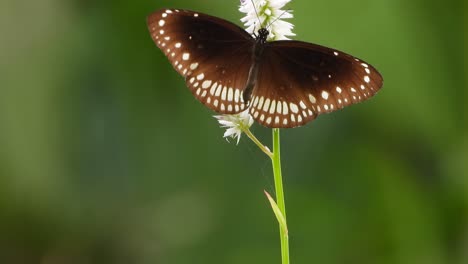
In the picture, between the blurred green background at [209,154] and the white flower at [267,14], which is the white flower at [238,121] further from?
the blurred green background at [209,154]

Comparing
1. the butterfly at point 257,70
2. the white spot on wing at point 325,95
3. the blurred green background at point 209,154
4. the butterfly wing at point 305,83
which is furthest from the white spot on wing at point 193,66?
the blurred green background at point 209,154

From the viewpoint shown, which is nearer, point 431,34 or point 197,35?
point 197,35

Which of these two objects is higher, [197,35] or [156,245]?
[197,35]

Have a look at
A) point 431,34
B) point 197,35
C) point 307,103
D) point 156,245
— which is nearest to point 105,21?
point 156,245

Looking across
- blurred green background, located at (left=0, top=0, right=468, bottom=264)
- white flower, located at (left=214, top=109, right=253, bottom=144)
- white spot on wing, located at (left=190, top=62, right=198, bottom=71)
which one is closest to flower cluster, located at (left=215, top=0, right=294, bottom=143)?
white flower, located at (left=214, top=109, right=253, bottom=144)

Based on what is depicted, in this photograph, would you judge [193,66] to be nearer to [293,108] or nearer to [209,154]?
[293,108]

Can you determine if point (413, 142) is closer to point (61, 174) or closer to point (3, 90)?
point (61, 174)
